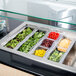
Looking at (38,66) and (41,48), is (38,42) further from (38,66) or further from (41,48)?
(38,66)

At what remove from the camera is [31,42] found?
153 centimetres

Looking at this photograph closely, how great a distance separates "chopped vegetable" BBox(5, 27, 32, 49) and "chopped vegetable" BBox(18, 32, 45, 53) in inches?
3.0

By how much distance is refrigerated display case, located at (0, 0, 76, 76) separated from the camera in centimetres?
118

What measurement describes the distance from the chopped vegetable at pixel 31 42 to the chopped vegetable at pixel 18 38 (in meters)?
0.08

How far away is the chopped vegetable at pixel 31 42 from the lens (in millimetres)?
1459

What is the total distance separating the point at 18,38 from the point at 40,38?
8.6 inches

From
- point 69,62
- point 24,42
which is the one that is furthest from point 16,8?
point 69,62

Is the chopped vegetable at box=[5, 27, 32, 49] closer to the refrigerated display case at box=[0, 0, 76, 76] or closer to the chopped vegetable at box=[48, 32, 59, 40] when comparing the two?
the refrigerated display case at box=[0, 0, 76, 76]

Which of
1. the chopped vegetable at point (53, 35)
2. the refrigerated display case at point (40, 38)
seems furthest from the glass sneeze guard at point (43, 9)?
the chopped vegetable at point (53, 35)

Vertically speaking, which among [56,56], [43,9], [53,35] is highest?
[43,9]

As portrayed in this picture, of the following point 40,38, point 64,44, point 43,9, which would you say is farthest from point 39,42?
point 43,9

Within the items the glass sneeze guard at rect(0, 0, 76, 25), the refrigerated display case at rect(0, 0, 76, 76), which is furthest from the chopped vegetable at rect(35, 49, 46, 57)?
the glass sneeze guard at rect(0, 0, 76, 25)

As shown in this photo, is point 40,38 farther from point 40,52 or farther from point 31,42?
point 40,52

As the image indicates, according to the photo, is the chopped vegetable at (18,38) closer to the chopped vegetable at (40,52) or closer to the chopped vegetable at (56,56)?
the chopped vegetable at (40,52)
